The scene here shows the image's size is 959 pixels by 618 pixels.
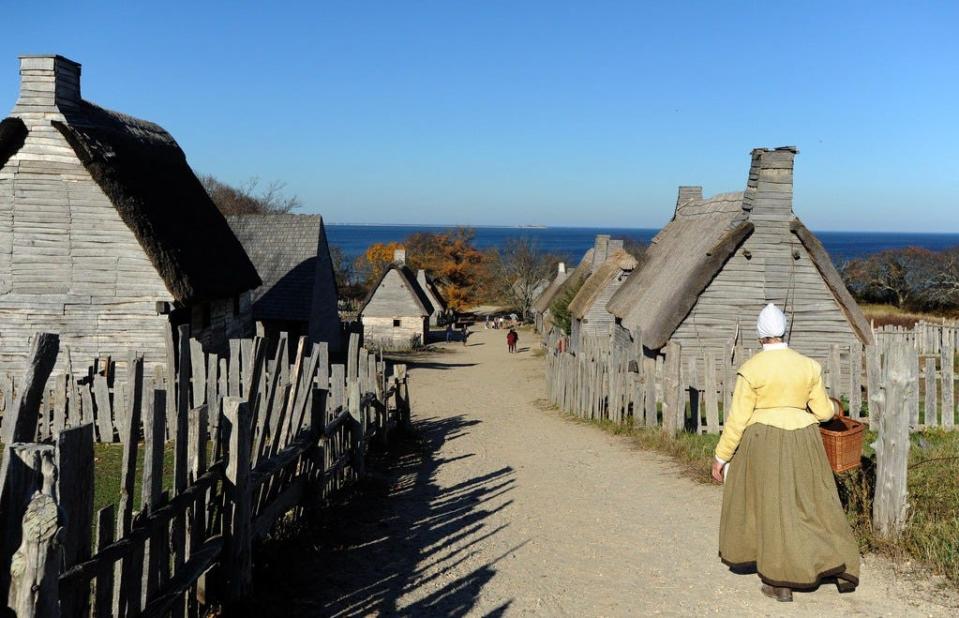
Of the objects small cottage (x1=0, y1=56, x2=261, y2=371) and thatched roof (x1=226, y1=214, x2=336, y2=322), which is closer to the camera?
small cottage (x1=0, y1=56, x2=261, y2=371)

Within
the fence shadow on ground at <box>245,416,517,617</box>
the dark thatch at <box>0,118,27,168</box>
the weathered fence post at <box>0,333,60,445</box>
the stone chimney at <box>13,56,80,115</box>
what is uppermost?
the stone chimney at <box>13,56,80,115</box>

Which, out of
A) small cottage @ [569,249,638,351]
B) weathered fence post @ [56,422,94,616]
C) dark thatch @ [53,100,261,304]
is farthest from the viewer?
small cottage @ [569,249,638,351]

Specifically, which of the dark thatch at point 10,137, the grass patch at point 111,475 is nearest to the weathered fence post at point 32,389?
the grass patch at point 111,475

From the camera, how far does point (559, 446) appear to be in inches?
532

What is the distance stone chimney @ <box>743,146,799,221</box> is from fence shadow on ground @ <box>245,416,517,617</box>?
33.2ft

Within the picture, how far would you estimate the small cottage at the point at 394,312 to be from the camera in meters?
46.1

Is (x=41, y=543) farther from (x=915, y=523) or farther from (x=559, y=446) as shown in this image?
(x=559, y=446)

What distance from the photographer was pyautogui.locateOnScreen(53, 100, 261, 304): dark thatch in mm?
15406

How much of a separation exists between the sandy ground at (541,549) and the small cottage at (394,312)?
109 feet

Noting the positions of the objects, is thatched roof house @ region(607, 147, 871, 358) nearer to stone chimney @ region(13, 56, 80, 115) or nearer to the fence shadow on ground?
the fence shadow on ground

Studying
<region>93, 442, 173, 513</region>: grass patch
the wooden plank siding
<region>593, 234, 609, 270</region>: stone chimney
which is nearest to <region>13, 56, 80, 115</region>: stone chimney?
the wooden plank siding

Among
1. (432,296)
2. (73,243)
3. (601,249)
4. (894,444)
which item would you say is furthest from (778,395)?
(432,296)

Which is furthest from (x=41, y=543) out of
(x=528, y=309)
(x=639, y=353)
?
(x=528, y=309)

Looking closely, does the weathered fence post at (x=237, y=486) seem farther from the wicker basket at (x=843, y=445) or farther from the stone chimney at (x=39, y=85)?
the stone chimney at (x=39, y=85)
